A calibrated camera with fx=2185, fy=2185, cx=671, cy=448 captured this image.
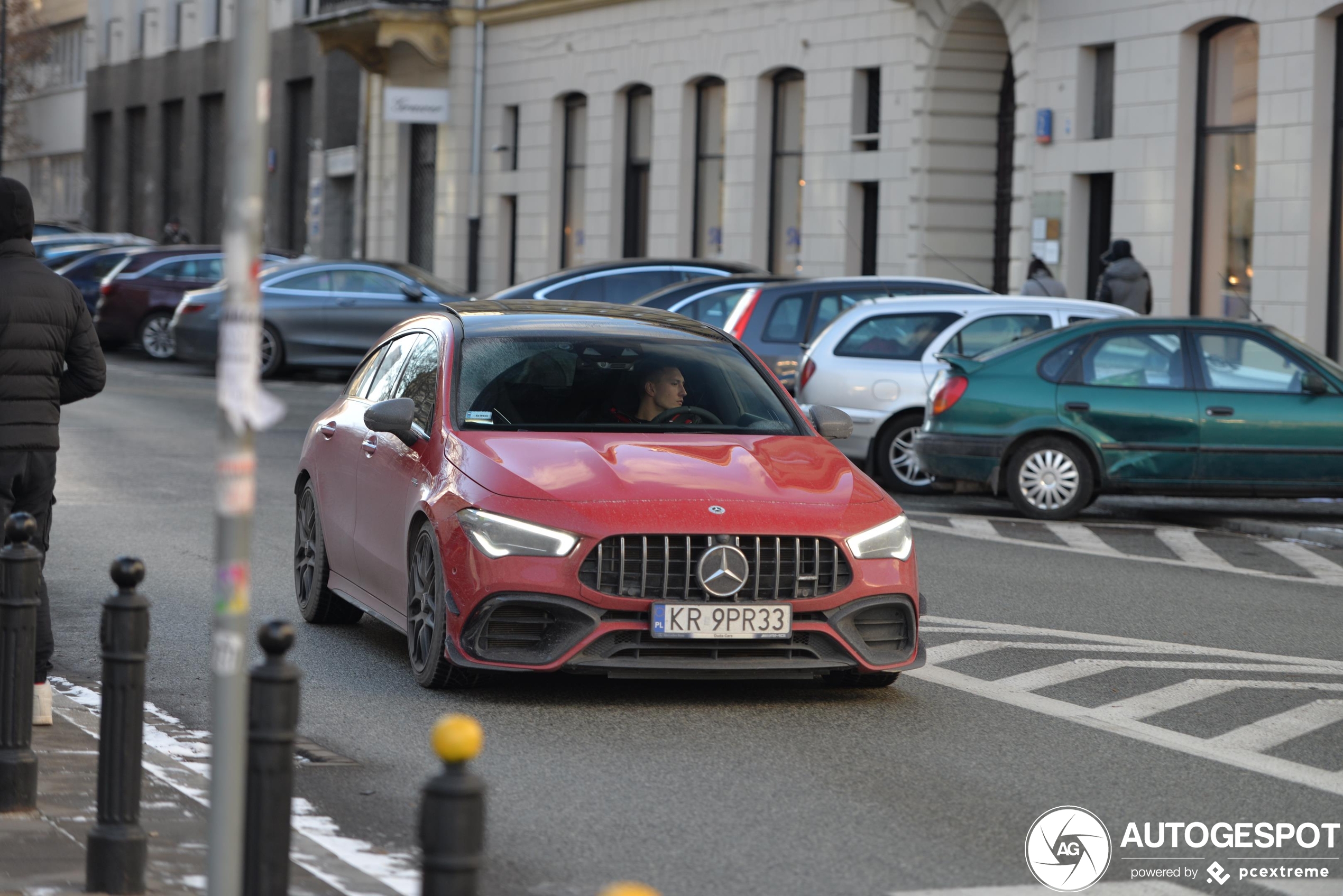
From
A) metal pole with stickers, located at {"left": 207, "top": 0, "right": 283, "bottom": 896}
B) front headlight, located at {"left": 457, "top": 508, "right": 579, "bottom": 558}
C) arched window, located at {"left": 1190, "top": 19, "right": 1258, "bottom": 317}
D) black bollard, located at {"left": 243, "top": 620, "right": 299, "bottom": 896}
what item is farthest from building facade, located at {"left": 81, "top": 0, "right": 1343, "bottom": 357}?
metal pole with stickers, located at {"left": 207, "top": 0, "right": 283, "bottom": 896}

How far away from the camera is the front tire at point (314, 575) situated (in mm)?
9742

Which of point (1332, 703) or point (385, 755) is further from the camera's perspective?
point (1332, 703)

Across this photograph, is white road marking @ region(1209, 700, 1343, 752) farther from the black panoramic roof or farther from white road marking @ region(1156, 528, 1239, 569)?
white road marking @ region(1156, 528, 1239, 569)

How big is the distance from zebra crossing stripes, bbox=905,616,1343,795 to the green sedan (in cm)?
506

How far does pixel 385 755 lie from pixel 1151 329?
9.21 meters

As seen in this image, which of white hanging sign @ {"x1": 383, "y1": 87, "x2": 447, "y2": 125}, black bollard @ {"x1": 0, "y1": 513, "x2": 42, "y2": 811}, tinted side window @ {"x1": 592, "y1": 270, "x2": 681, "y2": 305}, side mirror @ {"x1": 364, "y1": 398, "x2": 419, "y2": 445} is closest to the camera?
black bollard @ {"x1": 0, "y1": 513, "x2": 42, "y2": 811}

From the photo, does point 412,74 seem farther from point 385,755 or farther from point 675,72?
point 385,755

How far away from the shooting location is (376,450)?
29.5ft

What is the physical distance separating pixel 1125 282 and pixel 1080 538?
8.97m

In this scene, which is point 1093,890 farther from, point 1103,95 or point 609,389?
point 1103,95

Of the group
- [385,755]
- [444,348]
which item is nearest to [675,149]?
[444,348]

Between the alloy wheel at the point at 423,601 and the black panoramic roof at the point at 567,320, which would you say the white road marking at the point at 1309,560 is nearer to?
the black panoramic roof at the point at 567,320

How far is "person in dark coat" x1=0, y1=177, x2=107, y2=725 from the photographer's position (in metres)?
7.31

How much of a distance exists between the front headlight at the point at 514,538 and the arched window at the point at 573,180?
29.9 metres
